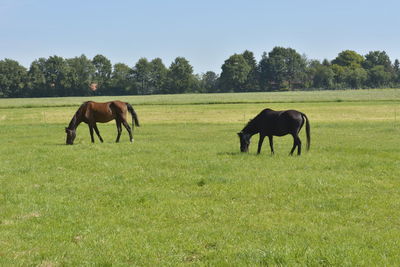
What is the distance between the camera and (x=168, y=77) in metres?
146

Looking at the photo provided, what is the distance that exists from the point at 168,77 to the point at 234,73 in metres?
23.8

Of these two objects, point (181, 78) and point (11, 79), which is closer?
point (11, 79)

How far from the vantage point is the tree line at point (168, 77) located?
13362 centimetres

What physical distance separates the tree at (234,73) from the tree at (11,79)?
224ft

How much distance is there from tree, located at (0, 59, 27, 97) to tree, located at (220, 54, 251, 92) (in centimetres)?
6821

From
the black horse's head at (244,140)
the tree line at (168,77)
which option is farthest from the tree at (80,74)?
Result: the black horse's head at (244,140)

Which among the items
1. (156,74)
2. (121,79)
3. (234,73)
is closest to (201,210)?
(234,73)

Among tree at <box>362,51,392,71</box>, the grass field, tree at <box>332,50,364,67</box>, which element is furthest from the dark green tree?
the grass field

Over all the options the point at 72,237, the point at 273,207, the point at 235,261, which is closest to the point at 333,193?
the point at 273,207

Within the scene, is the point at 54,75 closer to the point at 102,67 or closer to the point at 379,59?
the point at 102,67

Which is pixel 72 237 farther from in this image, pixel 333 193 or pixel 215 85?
pixel 215 85

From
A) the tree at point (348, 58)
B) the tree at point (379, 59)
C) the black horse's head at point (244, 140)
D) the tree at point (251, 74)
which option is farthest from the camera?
the tree at point (379, 59)

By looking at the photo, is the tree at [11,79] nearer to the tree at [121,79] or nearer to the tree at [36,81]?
the tree at [36,81]

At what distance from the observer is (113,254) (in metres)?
6.50
